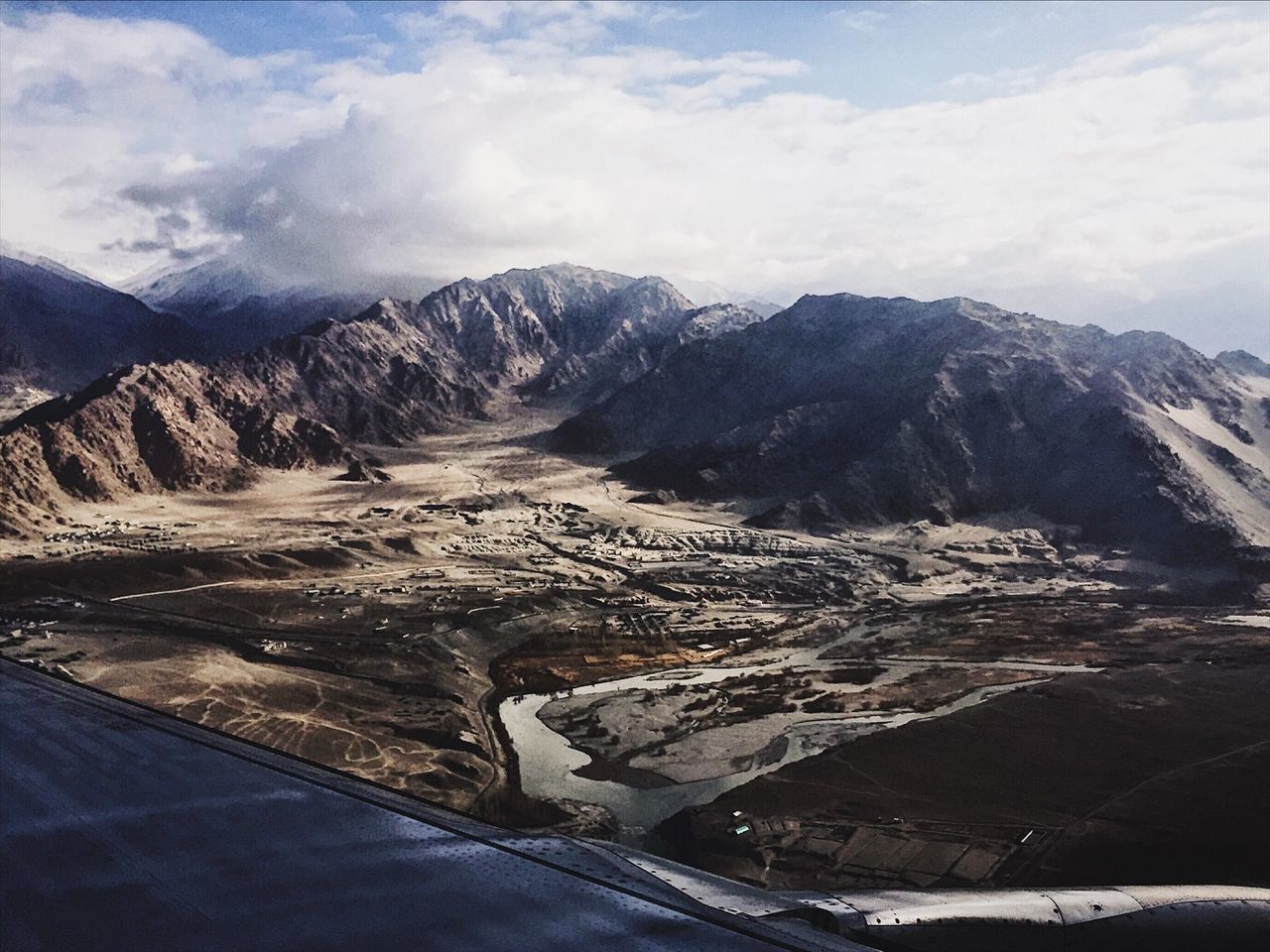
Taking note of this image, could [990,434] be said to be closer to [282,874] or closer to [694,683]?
[694,683]

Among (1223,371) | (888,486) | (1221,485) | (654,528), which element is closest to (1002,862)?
(654,528)

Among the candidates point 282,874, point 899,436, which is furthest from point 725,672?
point 899,436

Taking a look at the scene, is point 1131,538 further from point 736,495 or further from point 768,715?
point 768,715

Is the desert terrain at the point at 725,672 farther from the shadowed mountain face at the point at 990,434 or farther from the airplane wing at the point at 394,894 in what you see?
the airplane wing at the point at 394,894

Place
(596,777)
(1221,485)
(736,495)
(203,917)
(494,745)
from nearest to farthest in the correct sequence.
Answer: (203,917), (596,777), (494,745), (1221,485), (736,495)

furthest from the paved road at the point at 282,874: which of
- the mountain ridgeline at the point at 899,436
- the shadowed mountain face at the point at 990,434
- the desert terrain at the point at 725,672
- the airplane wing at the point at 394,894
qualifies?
the shadowed mountain face at the point at 990,434

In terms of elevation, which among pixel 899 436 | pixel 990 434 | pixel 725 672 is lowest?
pixel 725 672
